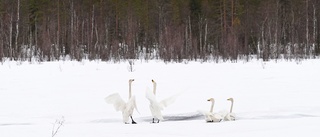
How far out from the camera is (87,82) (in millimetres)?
8875

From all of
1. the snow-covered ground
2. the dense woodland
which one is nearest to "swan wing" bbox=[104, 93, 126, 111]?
the snow-covered ground

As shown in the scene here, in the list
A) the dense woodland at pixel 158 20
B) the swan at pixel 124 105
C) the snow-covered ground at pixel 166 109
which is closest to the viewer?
the snow-covered ground at pixel 166 109

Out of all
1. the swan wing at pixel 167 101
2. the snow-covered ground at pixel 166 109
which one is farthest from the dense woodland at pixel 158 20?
the swan wing at pixel 167 101

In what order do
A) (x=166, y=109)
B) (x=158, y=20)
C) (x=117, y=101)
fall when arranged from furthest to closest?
(x=158, y=20)
(x=166, y=109)
(x=117, y=101)

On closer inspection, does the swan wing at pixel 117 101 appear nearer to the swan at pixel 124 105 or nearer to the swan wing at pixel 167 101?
the swan at pixel 124 105

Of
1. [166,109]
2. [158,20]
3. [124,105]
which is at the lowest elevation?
[166,109]

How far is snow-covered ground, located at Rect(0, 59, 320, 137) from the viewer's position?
3455 mm

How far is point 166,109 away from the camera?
565cm

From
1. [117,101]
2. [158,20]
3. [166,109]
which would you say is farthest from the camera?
[158,20]

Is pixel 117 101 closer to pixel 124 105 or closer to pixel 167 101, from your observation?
pixel 124 105

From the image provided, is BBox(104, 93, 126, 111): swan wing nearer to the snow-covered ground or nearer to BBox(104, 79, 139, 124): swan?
BBox(104, 79, 139, 124): swan

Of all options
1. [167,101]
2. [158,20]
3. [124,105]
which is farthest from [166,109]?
[158,20]

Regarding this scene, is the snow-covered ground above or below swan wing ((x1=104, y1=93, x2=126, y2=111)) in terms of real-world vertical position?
below

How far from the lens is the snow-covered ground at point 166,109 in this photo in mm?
3455
